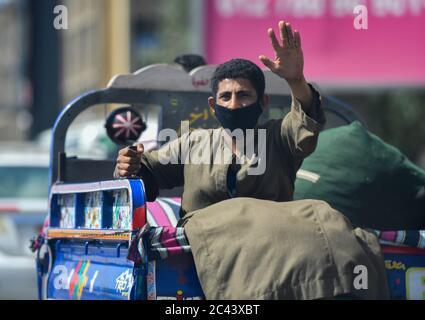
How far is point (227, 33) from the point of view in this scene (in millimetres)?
18375

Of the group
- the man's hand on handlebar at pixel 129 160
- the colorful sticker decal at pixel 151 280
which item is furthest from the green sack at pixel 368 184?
the colorful sticker decal at pixel 151 280

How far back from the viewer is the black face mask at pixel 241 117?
487cm

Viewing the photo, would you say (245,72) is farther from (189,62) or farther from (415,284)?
(189,62)

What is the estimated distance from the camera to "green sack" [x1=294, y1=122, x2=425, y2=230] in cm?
556

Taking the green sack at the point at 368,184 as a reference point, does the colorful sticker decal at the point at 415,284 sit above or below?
below

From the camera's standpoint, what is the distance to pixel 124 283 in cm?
473

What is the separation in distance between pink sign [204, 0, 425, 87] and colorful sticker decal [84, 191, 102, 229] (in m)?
12.9

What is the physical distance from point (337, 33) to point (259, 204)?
14.3 meters

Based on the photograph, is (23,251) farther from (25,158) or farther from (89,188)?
(89,188)

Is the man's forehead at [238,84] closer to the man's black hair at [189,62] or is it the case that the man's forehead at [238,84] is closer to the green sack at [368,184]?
the green sack at [368,184]

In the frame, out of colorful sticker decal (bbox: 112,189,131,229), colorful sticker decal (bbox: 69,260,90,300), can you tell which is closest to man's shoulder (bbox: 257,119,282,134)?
colorful sticker decal (bbox: 112,189,131,229)

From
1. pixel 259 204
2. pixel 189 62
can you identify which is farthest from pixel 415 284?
pixel 189 62

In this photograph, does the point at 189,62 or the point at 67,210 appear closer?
the point at 67,210

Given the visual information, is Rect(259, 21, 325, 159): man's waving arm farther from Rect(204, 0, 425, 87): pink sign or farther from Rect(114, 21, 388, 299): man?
Rect(204, 0, 425, 87): pink sign
